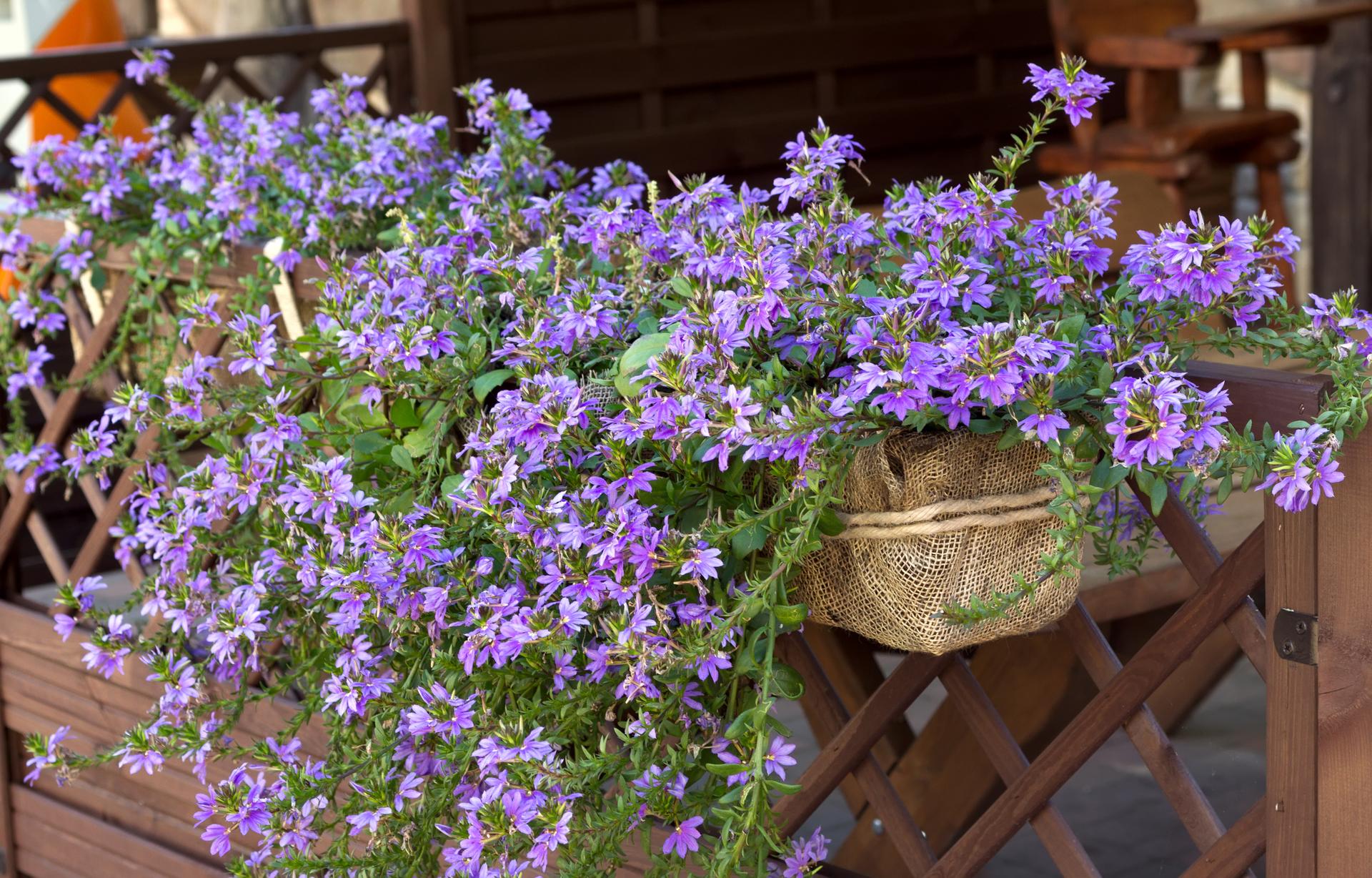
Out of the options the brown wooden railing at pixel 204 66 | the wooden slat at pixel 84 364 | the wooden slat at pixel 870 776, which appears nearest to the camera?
the wooden slat at pixel 870 776

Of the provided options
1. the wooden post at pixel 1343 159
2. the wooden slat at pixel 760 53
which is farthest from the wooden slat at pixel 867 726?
the wooden slat at pixel 760 53

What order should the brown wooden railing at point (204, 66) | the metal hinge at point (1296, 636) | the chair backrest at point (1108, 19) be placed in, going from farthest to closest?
the chair backrest at point (1108, 19) < the brown wooden railing at point (204, 66) < the metal hinge at point (1296, 636)

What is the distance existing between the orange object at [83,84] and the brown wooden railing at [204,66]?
1.5 inches

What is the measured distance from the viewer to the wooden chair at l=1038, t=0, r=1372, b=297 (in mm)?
4211

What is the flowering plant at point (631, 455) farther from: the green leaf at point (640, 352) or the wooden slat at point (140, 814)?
the wooden slat at point (140, 814)

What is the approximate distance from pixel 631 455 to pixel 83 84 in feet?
10.9

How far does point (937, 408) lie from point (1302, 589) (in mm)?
297

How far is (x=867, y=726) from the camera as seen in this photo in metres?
1.35

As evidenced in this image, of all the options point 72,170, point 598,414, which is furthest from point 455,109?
point 598,414

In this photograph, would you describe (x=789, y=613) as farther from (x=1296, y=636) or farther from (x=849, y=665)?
(x=849, y=665)

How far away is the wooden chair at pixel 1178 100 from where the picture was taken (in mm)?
4211

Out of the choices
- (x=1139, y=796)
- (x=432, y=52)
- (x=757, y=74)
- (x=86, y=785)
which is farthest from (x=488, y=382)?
(x=757, y=74)

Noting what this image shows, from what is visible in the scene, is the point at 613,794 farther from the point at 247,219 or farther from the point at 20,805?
the point at 20,805

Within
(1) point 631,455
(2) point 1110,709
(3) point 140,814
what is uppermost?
(1) point 631,455
